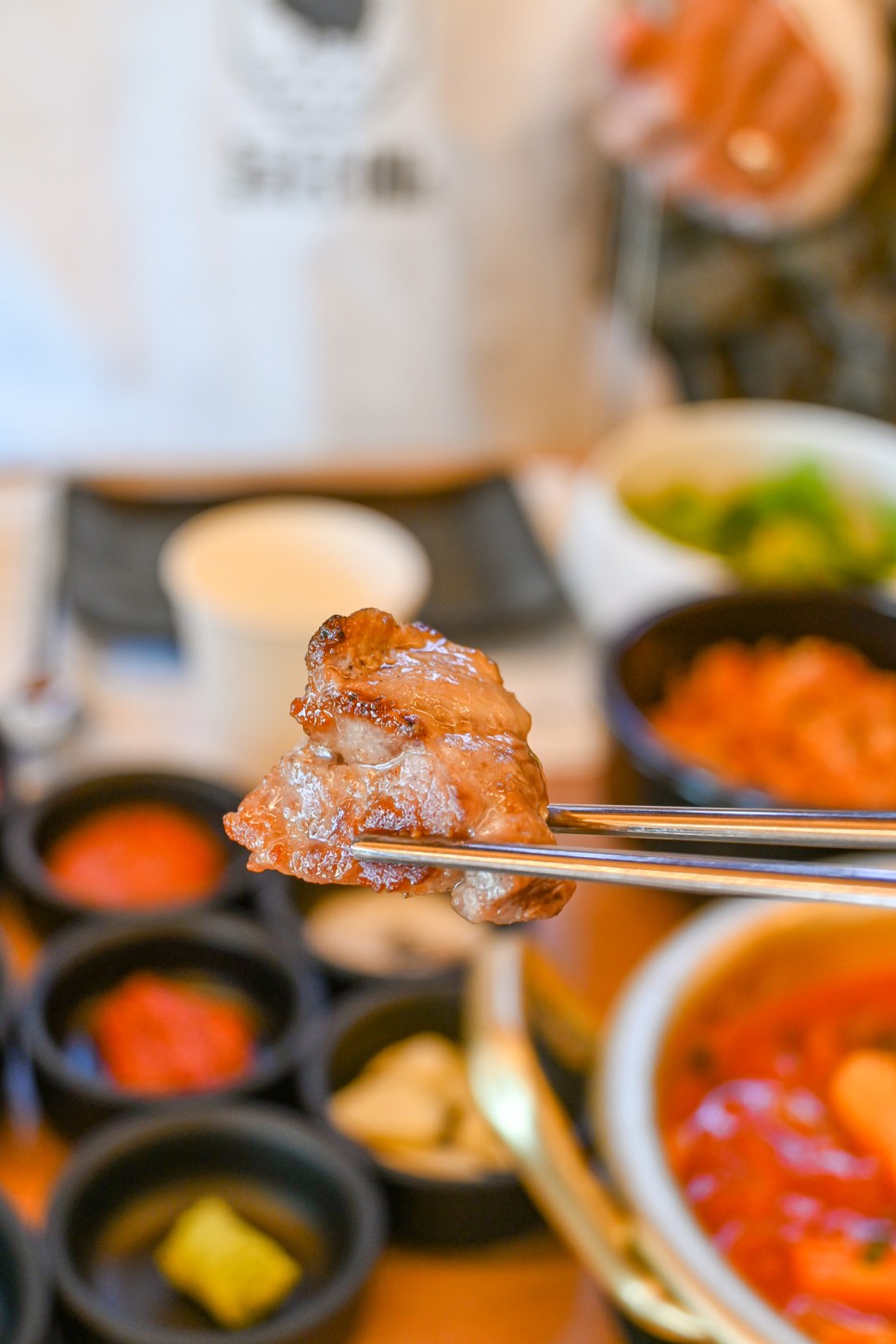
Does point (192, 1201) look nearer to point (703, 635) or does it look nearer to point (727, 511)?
point (703, 635)

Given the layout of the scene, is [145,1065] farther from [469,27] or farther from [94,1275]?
[469,27]

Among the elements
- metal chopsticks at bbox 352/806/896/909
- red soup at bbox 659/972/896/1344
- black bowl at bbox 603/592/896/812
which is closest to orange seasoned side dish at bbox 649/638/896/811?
black bowl at bbox 603/592/896/812

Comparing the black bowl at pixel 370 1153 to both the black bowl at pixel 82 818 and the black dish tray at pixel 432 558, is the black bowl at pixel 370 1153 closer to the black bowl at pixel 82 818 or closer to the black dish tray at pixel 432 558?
the black bowl at pixel 82 818

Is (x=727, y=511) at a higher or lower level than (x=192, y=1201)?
higher

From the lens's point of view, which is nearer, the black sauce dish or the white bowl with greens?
the black sauce dish

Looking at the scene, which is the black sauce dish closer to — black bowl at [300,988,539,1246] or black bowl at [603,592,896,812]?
black bowl at [300,988,539,1246]

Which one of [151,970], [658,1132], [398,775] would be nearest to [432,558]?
[151,970]

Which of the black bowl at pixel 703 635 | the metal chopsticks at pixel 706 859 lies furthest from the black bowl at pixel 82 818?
the metal chopsticks at pixel 706 859
